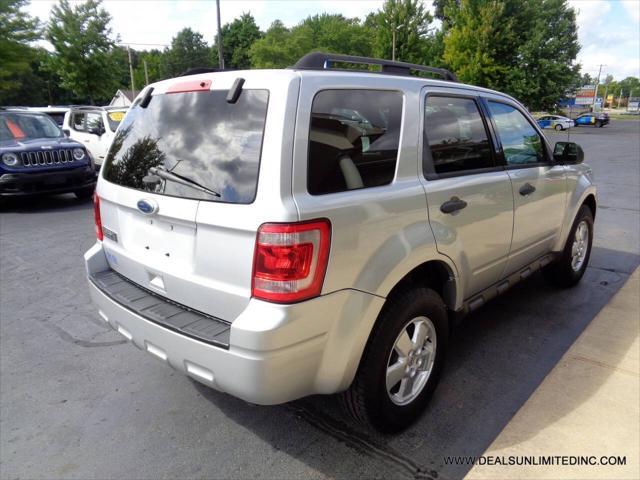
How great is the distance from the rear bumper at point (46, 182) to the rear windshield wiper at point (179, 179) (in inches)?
270

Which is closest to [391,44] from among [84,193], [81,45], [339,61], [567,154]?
[81,45]

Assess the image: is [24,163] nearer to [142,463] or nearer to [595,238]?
[142,463]

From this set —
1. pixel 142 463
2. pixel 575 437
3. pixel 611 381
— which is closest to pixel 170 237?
pixel 142 463

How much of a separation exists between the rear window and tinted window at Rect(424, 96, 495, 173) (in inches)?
43.6

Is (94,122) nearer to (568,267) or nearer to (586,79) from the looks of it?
(568,267)

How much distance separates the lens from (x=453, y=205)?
273cm

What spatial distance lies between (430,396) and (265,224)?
156 cm

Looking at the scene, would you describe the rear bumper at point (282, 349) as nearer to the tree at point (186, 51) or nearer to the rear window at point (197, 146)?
the rear window at point (197, 146)

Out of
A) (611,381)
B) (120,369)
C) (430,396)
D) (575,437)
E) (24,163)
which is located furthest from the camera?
(24,163)

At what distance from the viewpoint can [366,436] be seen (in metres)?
2.59

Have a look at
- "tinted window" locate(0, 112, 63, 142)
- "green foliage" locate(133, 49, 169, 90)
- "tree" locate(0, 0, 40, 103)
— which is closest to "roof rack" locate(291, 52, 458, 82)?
"tinted window" locate(0, 112, 63, 142)

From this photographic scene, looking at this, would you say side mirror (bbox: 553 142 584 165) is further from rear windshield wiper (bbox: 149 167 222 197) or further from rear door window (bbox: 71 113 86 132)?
rear door window (bbox: 71 113 86 132)

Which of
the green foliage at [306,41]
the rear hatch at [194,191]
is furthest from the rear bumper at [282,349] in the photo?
the green foliage at [306,41]

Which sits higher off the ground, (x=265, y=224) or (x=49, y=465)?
(x=265, y=224)
